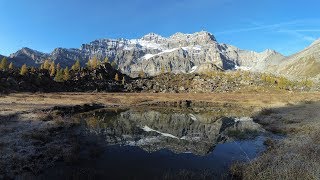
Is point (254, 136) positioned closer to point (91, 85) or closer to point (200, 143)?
point (200, 143)

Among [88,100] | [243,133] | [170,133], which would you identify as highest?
[88,100]

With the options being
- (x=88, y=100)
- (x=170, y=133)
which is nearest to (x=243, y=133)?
(x=170, y=133)

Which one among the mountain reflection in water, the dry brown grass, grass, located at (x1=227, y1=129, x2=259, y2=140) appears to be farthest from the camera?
the dry brown grass

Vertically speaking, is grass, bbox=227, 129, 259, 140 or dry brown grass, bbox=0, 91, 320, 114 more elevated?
dry brown grass, bbox=0, 91, 320, 114

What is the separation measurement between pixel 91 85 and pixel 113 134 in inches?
4510

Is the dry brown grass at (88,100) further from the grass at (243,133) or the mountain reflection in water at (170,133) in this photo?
the grass at (243,133)

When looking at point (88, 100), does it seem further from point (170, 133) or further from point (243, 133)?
point (243, 133)

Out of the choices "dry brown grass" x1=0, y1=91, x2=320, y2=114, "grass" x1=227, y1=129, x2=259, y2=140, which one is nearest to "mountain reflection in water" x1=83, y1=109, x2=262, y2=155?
"grass" x1=227, y1=129, x2=259, y2=140

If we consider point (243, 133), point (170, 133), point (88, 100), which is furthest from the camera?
point (88, 100)

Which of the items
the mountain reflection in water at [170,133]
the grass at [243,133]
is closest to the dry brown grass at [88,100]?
the mountain reflection in water at [170,133]

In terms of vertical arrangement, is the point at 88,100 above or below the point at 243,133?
above

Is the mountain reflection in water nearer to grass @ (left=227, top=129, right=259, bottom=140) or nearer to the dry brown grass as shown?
grass @ (left=227, top=129, right=259, bottom=140)

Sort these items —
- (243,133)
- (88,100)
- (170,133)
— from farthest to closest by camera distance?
(88,100), (170,133), (243,133)

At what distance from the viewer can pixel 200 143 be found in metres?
38.2
